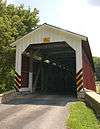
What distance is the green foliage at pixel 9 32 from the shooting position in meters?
21.3

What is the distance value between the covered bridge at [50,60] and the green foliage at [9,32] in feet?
8.99

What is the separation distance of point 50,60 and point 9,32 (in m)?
5.15

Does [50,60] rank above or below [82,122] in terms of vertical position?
above

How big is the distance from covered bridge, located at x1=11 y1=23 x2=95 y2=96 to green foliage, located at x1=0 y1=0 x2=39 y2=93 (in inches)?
108

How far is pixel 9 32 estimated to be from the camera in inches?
840

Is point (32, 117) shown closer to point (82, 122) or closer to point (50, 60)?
point (82, 122)

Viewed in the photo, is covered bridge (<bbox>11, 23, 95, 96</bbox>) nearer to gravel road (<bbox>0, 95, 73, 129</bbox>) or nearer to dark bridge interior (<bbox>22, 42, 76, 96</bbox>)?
dark bridge interior (<bbox>22, 42, 76, 96</bbox>)

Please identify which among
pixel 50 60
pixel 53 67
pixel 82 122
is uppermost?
pixel 50 60

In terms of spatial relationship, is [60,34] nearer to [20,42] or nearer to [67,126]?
[20,42]

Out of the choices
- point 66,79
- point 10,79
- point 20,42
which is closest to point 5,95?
point 20,42

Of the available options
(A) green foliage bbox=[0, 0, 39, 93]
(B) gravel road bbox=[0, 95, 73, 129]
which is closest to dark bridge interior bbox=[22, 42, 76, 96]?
(A) green foliage bbox=[0, 0, 39, 93]

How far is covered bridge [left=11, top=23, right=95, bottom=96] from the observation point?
16.4m

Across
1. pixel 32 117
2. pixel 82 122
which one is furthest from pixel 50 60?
pixel 82 122

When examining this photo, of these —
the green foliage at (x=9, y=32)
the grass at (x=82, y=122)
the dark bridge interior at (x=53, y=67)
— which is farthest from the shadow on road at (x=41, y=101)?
the green foliage at (x=9, y=32)
